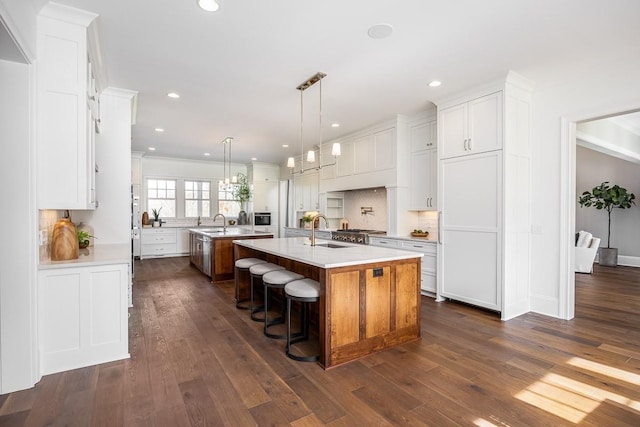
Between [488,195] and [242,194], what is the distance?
6.50 m

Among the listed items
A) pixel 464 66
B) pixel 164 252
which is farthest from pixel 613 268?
pixel 164 252

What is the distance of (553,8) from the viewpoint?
7.41ft

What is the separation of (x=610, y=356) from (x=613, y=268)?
18.6ft

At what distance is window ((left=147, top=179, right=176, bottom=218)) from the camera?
332 inches

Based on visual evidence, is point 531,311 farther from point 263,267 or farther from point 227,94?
point 227,94

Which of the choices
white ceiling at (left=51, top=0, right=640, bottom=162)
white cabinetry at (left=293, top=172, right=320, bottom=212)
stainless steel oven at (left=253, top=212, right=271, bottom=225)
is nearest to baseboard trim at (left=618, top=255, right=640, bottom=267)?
white ceiling at (left=51, top=0, right=640, bottom=162)

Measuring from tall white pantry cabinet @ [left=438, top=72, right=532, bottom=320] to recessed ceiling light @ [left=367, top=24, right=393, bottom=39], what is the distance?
68.1 inches

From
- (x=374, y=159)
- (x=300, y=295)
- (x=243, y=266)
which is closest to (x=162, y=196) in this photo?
(x=243, y=266)

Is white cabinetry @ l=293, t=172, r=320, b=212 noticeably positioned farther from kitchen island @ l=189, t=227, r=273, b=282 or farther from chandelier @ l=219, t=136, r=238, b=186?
kitchen island @ l=189, t=227, r=273, b=282

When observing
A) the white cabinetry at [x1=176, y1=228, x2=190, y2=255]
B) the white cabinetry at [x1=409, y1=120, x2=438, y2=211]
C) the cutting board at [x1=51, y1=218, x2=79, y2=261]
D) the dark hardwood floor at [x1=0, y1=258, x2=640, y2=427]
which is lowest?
the dark hardwood floor at [x1=0, y1=258, x2=640, y2=427]

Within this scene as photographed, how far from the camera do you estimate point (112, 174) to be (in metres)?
3.85

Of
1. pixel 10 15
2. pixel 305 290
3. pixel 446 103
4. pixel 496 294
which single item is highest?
pixel 446 103

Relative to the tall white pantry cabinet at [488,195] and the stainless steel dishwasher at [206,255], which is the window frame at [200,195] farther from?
the tall white pantry cabinet at [488,195]

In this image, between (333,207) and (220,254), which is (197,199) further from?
(333,207)
